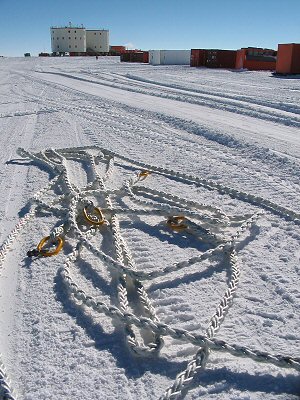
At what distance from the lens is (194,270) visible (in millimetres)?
2605

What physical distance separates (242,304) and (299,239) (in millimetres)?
941

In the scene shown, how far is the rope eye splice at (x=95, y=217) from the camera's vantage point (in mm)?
3105

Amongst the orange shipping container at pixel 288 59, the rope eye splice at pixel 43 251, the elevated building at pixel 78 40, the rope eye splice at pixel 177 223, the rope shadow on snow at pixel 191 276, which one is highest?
the elevated building at pixel 78 40

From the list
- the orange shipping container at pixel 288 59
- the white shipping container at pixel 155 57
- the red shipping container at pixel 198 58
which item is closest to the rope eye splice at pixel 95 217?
the orange shipping container at pixel 288 59

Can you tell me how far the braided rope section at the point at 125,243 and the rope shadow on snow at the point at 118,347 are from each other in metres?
0.05

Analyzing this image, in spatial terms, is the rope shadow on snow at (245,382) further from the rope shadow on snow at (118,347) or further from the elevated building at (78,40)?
the elevated building at (78,40)

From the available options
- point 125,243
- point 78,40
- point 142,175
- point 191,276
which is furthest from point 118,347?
point 78,40

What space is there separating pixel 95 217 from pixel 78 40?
218ft

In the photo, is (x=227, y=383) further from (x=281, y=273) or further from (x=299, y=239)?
(x=299, y=239)

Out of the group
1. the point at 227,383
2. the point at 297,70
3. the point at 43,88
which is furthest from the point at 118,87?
the point at 227,383

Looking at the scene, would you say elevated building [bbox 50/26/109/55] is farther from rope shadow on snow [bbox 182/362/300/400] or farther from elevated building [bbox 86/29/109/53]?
rope shadow on snow [bbox 182/362/300/400]

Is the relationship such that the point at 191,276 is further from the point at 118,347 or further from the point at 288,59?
the point at 288,59

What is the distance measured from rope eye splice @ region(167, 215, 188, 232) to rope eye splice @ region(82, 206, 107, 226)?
1.65ft

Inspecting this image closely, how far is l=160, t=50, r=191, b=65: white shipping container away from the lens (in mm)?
29500
